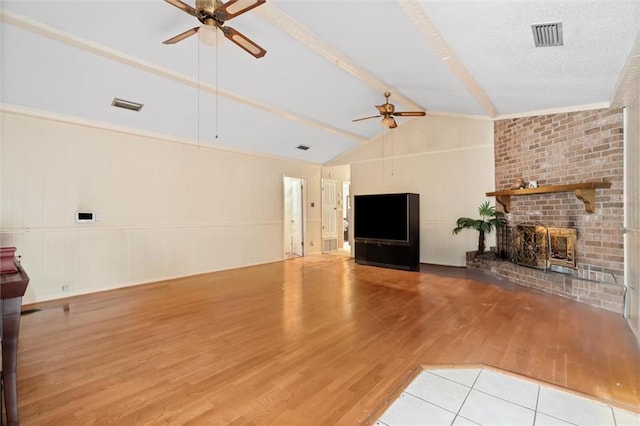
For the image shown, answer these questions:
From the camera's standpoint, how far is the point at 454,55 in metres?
3.72

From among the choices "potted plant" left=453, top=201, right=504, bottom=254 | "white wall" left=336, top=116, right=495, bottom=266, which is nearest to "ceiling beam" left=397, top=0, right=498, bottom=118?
"white wall" left=336, top=116, right=495, bottom=266

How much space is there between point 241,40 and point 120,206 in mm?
3724

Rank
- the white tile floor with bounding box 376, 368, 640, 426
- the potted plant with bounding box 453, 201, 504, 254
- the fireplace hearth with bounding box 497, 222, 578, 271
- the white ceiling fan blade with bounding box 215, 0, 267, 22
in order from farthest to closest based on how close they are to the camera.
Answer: the potted plant with bounding box 453, 201, 504, 254 → the fireplace hearth with bounding box 497, 222, 578, 271 → the white ceiling fan blade with bounding box 215, 0, 267, 22 → the white tile floor with bounding box 376, 368, 640, 426

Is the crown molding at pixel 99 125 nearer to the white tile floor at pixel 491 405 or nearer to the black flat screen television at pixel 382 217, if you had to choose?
the black flat screen television at pixel 382 217

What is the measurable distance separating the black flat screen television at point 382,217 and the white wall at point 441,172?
93 centimetres

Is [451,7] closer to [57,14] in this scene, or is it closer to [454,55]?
[454,55]

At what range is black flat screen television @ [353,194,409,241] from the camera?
6328mm

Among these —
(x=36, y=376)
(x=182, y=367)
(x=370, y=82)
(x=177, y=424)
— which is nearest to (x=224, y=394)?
(x=177, y=424)

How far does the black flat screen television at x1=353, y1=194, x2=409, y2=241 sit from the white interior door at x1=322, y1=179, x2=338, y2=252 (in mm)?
1860

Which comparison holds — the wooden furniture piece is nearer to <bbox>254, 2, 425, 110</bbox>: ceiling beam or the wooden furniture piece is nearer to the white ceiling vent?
<bbox>254, 2, 425, 110</bbox>: ceiling beam

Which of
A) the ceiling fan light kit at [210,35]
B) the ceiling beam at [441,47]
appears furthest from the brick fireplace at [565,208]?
the ceiling fan light kit at [210,35]

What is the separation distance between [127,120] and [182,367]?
411cm

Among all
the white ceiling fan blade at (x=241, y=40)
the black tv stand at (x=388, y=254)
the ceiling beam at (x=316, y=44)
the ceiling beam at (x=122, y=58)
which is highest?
the ceiling beam at (x=316, y=44)

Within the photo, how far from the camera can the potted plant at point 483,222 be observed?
576cm
